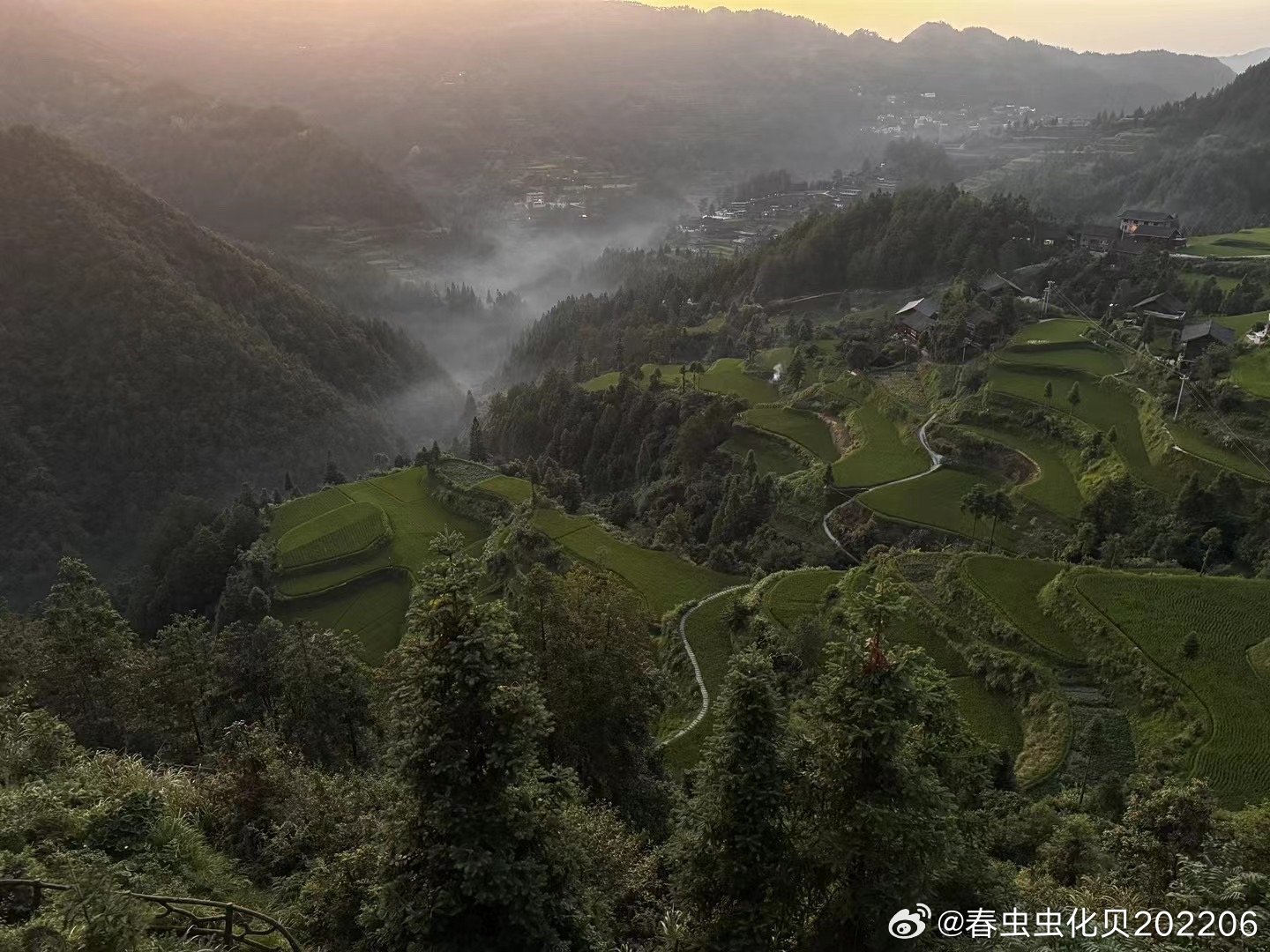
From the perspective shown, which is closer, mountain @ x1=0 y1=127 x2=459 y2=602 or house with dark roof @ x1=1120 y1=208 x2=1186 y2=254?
mountain @ x1=0 y1=127 x2=459 y2=602

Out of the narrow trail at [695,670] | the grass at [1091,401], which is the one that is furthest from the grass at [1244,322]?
the narrow trail at [695,670]

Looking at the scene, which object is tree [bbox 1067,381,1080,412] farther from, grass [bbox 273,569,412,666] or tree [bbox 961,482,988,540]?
grass [bbox 273,569,412,666]

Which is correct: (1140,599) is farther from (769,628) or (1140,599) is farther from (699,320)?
(699,320)

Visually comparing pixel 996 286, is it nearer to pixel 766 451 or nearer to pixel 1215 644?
pixel 766 451

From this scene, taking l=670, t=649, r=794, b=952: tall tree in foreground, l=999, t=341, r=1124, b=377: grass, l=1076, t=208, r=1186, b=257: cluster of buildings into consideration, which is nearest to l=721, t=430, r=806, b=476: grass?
l=999, t=341, r=1124, b=377: grass

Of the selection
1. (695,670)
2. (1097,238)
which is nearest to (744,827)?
(695,670)

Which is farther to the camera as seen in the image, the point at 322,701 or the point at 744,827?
the point at 322,701
